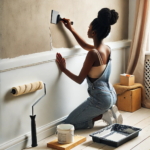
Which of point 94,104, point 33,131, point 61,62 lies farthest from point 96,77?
point 33,131

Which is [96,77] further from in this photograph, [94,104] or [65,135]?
[65,135]

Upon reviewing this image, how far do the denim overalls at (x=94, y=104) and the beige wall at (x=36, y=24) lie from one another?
0.44 metres

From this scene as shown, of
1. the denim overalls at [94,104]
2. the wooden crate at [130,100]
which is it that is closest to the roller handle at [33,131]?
the denim overalls at [94,104]

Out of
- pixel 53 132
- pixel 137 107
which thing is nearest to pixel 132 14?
pixel 137 107

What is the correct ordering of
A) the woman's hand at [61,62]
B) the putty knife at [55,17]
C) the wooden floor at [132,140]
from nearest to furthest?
1. the wooden floor at [132,140]
2. the putty knife at [55,17]
3. the woman's hand at [61,62]

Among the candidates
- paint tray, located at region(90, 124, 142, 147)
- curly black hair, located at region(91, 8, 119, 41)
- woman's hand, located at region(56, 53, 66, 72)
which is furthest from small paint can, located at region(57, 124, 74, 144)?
curly black hair, located at region(91, 8, 119, 41)

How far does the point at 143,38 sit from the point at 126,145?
1469 mm

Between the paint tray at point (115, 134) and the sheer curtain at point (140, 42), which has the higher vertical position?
the sheer curtain at point (140, 42)

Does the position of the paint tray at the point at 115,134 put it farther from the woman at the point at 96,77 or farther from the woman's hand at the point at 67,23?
the woman's hand at the point at 67,23

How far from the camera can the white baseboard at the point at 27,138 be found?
2372mm

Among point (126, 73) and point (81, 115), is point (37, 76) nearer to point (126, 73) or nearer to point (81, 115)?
point (81, 115)

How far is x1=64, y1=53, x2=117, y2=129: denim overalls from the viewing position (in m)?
2.79

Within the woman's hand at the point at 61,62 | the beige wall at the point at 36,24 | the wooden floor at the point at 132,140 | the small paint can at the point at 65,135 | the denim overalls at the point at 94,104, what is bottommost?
the wooden floor at the point at 132,140

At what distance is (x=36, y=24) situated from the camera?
2.51 metres
